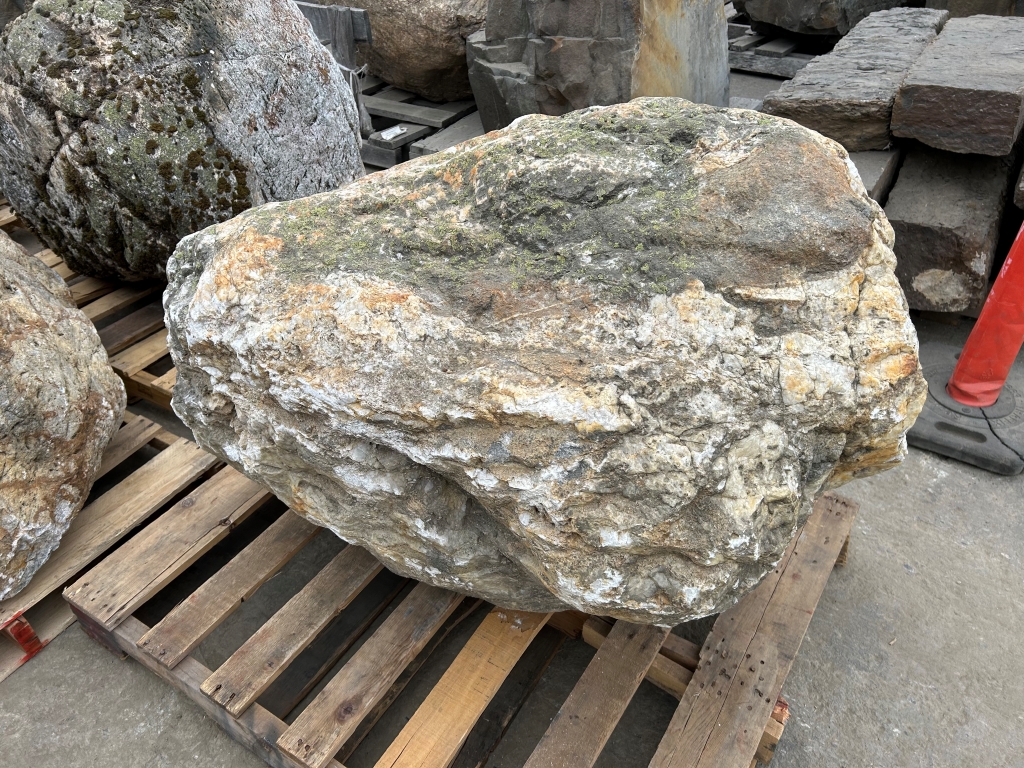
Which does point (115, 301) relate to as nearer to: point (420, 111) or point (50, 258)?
point (50, 258)

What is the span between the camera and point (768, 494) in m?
1.33

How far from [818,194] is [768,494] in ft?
1.82

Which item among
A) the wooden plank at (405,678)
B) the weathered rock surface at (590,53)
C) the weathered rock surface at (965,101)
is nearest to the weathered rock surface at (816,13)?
the weathered rock surface at (590,53)

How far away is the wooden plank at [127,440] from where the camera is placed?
237cm

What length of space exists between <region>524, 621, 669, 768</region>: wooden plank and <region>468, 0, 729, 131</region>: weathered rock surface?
2333mm

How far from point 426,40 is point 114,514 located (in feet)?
9.59

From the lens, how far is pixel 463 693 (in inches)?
70.1

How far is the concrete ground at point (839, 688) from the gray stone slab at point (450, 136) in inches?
89.2

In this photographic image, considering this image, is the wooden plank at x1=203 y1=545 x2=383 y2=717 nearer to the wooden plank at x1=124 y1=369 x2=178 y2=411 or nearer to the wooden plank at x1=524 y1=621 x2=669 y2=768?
the wooden plank at x1=524 y1=621 x2=669 y2=768

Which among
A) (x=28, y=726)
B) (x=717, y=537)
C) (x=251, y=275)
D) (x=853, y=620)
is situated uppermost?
(x=251, y=275)

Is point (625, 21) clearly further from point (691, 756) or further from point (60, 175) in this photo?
point (691, 756)

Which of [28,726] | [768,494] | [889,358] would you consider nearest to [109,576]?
[28,726]

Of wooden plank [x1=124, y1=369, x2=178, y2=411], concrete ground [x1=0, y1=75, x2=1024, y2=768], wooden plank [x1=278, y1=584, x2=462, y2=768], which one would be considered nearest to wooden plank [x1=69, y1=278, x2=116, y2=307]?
wooden plank [x1=124, y1=369, x2=178, y2=411]

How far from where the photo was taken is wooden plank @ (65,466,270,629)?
1948 mm
